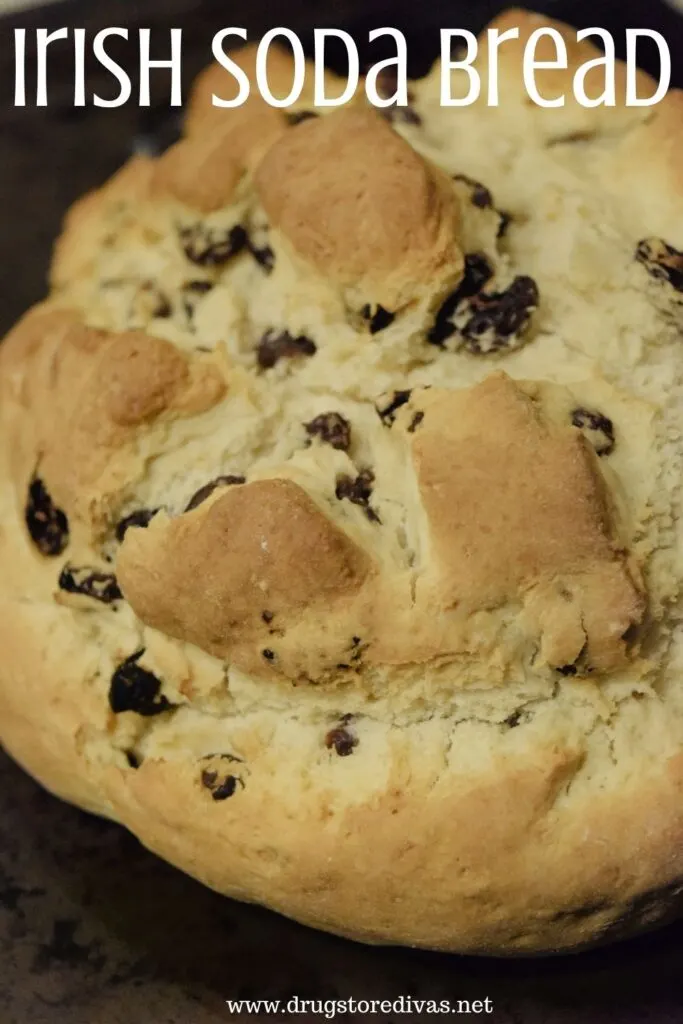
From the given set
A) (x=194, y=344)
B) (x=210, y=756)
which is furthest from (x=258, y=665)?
(x=194, y=344)

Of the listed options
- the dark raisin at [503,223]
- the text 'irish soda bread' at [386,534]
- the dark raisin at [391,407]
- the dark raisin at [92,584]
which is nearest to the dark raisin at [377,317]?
the text 'irish soda bread' at [386,534]

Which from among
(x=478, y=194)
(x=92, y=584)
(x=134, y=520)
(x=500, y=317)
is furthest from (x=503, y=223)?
(x=92, y=584)

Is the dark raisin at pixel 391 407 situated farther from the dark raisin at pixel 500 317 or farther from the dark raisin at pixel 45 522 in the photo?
the dark raisin at pixel 45 522

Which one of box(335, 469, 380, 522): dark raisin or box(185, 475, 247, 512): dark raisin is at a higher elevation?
box(335, 469, 380, 522): dark raisin

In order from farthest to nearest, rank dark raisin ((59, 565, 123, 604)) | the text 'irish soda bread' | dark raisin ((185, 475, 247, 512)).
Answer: dark raisin ((59, 565, 123, 604))
dark raisin ((185, 475, 247, 512))
the text 'irish soda bread'

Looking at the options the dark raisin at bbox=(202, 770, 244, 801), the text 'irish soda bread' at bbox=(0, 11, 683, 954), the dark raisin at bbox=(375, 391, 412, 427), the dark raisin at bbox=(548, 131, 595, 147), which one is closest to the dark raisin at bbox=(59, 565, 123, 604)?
the text 'irish soda bread' at bbox=(0, 11, 683, 954)

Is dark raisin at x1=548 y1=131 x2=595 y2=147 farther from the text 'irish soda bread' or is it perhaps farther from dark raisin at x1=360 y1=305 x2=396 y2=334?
dark raisin at x1=360 y1=305 x2=396 y2=334

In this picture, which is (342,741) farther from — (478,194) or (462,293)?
(478,194)
